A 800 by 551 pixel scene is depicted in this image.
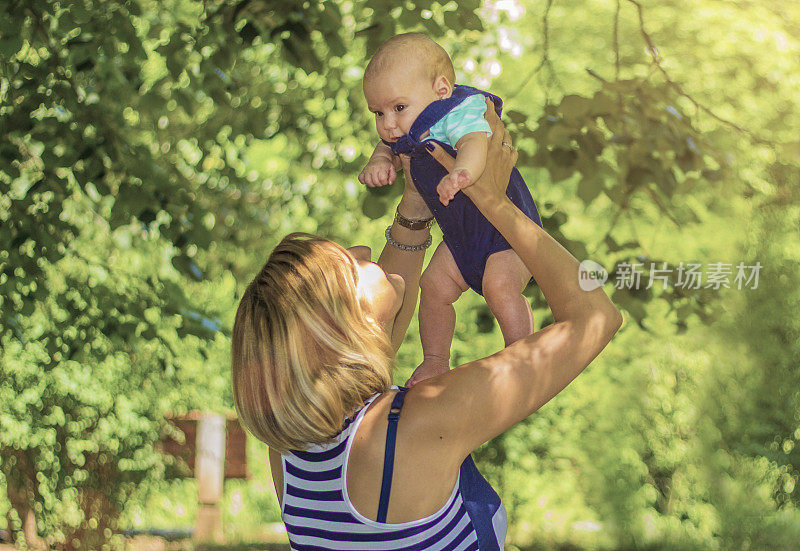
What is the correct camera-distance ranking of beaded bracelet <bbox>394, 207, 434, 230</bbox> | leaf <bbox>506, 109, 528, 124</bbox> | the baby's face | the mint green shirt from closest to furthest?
the mint green shirt < the baby's face < beaded bracelet <bbox>394, 207, 434, 230</bbox> < leaf <bbox>506, 109, 528, 124</bbox>

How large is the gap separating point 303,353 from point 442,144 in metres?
0.71

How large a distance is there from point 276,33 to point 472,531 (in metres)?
2.93

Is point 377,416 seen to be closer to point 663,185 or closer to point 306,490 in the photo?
point 306,490

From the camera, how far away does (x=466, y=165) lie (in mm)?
2045

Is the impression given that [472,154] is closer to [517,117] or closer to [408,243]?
[408,243]

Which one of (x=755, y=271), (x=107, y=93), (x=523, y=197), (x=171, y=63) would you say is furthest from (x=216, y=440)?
(x=523, y=197)

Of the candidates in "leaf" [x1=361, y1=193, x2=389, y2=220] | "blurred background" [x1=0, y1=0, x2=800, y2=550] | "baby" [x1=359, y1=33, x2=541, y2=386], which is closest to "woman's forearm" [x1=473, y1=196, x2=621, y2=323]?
"baby" [x1=359, y1=33, x2=541, y2=386]

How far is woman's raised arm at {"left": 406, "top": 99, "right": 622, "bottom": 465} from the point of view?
1.83 metres

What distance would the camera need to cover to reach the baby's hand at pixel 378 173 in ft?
7.89

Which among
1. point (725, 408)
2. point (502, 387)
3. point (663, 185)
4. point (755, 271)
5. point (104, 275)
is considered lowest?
point (725, 408)

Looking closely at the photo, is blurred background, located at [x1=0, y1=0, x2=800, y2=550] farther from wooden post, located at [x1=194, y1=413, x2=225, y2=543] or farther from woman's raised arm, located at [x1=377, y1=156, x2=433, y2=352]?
woman's raised arm, located at [x1=377, y1=156, x2=433, y2=352]

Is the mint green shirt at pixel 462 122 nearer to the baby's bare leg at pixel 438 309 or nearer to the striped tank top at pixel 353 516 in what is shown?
the baby's bare leg at pixel 438 309

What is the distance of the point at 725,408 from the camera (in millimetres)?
9438

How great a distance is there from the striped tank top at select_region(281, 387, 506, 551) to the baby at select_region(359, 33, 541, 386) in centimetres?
55
